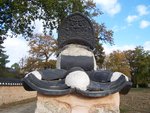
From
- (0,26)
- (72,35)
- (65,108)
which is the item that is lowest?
(65,108)

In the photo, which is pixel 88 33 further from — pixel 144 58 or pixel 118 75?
pixel 144 58

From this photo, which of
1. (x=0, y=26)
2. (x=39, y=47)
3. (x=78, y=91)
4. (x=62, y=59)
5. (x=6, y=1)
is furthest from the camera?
(x=39, y=47)

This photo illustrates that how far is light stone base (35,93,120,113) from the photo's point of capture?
4.93 meters

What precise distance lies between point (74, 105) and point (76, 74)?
48 cm

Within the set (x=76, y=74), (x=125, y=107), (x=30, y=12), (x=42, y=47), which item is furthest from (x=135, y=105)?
(x=42, y=47)

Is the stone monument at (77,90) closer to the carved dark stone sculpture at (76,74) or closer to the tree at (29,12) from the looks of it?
the carved dark stone sculpture at (76,74)

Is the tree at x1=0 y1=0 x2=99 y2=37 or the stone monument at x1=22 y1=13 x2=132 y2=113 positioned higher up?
the tree at x1=0 y1=0 x2=99 y2=37

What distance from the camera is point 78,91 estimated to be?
4809 mm

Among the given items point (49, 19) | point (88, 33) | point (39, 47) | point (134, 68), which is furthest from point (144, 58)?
point (88, 33)

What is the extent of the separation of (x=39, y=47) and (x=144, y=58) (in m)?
29.3

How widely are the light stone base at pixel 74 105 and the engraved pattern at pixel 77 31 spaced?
153cm

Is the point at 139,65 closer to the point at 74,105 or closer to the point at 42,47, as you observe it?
the point at 42,47

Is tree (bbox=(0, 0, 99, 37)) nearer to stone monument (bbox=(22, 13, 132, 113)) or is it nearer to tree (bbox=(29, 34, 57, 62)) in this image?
stone monument (bbox=(22, 13, 132, 113))

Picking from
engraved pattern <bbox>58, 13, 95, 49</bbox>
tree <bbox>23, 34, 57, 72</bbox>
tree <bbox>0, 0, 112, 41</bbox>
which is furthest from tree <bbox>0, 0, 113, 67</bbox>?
tree <bbox>23, 34, 57, 72</bbox>
